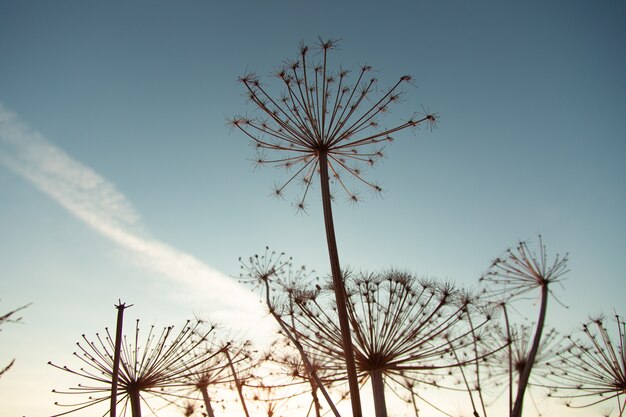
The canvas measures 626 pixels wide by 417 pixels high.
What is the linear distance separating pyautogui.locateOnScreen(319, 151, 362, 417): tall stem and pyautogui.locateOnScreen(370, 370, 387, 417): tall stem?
8.47 feet

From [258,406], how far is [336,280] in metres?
8.62

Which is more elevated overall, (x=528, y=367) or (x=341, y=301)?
(x=341, y=301)

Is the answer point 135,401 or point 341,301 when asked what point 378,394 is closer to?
point 341,301

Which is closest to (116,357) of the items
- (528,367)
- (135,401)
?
(135,401)

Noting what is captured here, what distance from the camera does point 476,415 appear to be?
1335cm

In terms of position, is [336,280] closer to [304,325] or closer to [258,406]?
[304,325]

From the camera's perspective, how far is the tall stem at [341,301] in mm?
8211

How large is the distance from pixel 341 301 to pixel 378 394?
3602mm

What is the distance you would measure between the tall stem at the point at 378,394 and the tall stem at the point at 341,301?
2.58 metres

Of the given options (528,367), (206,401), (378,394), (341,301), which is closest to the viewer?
(341,301)

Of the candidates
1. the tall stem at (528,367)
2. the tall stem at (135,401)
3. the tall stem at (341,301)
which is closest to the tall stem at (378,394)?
the tall stem at (341,301)

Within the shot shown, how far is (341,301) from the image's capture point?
870cm

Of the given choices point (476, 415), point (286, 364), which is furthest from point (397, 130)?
point (476, 415)

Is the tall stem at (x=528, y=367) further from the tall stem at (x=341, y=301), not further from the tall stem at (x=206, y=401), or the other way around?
the tall stem at (x=206, y=401)
